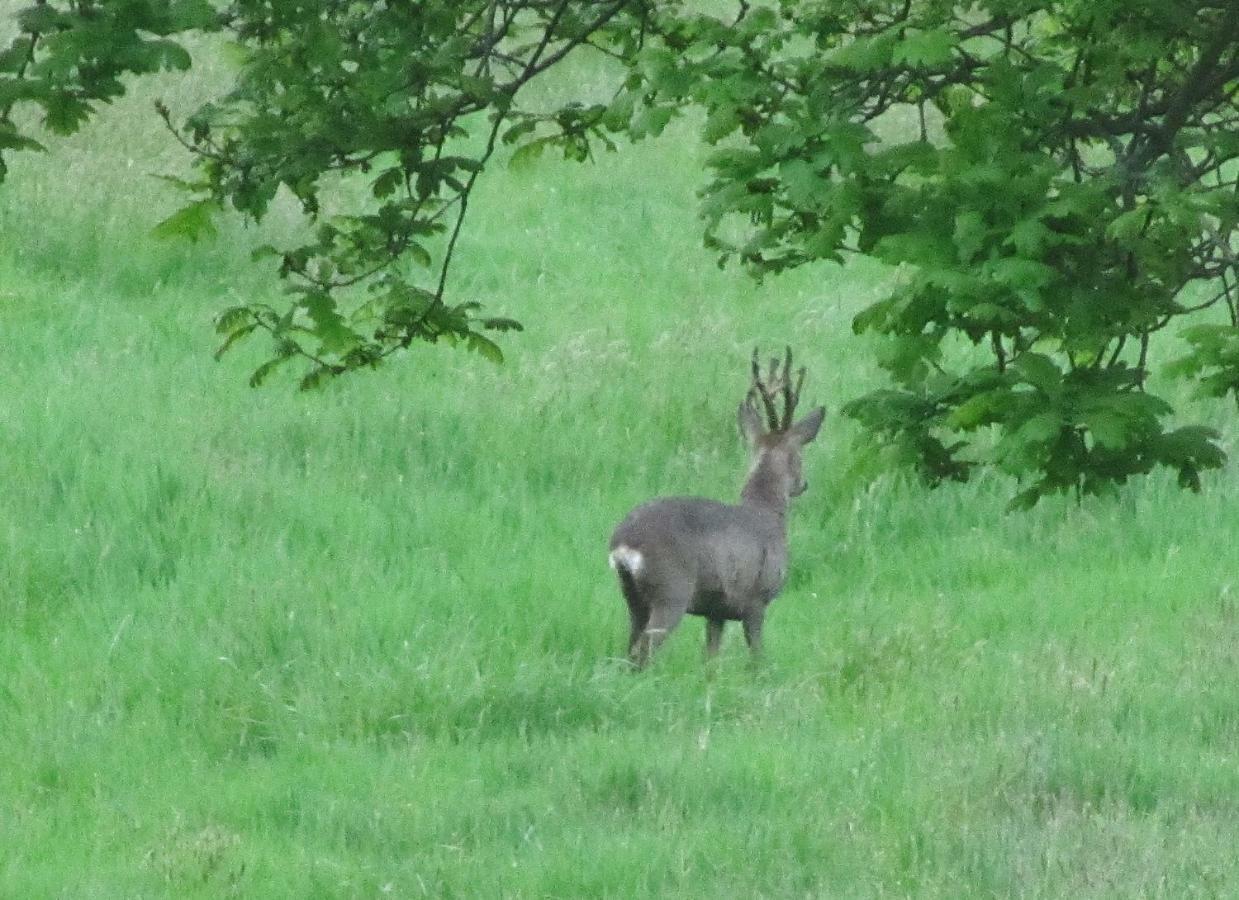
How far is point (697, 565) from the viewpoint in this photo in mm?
9453

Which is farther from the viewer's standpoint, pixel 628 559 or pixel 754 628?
pixel 754 628

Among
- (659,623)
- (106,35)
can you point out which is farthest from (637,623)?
(106,35)

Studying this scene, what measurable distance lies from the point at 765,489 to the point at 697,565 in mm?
1199

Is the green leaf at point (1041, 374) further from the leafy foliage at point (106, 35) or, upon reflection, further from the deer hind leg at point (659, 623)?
the deer hind leg at point (659, 623)

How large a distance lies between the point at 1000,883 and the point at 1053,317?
163 centimetres

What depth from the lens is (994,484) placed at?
40.3 feet

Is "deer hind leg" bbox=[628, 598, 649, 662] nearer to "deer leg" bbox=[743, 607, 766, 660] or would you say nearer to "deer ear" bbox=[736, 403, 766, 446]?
"deer leg" bbox=[743, 607, 766, 660]

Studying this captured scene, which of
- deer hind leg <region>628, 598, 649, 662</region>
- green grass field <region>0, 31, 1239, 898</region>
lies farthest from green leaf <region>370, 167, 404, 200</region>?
deer hind leg <region>628, 598, 649, 662</region>

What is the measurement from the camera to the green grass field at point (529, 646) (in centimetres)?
678

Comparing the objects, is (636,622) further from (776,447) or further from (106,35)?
(106,35)

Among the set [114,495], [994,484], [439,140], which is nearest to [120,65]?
[439,140]

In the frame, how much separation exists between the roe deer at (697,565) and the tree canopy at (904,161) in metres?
2.19

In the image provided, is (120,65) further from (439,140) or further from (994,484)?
(994,484)

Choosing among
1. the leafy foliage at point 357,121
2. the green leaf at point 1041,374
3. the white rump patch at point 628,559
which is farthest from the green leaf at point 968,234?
the white rump patch at point 628,559
